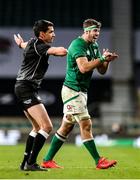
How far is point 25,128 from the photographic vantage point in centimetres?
2900

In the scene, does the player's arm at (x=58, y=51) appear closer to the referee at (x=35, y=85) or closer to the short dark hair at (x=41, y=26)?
the referee at (x=35, y=85)

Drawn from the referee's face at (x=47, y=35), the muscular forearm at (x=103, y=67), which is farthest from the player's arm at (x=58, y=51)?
the muscular forearm at (x=103, y=67)

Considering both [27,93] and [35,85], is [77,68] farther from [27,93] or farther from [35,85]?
[27,93]

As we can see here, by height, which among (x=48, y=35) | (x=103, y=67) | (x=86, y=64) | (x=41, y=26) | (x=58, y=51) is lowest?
(x=103, y=67)

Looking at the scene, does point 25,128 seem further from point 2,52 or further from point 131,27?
point 131,27

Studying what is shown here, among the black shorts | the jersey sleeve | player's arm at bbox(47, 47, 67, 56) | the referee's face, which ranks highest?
the referee's face

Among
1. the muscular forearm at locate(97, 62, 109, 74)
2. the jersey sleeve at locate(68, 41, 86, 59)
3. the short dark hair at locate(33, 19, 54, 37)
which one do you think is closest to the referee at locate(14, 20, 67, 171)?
the short dark hair at locate(33, 19, 54, 37)

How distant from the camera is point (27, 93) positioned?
10.8 meters

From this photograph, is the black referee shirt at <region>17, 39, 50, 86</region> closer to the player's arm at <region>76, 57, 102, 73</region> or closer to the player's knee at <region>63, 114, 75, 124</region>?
the player's arm at <region>76, 57, 102, 73</region>

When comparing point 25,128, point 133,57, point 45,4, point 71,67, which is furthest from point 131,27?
point 71,67

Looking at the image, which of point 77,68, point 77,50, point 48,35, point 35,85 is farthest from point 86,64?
point 35,85

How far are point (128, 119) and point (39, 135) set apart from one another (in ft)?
64.5

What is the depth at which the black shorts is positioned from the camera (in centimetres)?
1079

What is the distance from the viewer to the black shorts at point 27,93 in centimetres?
1079
